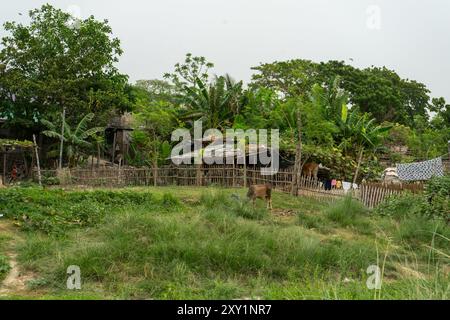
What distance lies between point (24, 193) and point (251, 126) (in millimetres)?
10856

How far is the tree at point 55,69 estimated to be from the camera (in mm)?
19109

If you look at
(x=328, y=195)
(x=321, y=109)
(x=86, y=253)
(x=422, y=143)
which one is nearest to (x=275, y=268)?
(x=86, y=253)

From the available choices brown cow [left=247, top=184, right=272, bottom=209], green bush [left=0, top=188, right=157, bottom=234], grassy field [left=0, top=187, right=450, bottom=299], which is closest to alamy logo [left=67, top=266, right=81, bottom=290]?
grassy field [left=0, top=187, right=450, bottom=299]

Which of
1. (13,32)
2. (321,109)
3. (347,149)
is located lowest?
(347,149)

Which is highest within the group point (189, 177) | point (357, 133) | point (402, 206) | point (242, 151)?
point (357, 133)

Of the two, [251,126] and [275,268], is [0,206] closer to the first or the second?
[275,268]

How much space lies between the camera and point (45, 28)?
2042 centimetres

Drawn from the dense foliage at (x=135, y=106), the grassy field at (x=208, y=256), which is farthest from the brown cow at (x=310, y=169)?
the grassy field at (x=208, y=256)

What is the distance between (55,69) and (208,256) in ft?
53.3

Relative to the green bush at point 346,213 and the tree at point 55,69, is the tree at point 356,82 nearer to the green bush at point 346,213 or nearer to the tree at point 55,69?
the tree at point 55,69

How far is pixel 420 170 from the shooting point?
14094 millimetres

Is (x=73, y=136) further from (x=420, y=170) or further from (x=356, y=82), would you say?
(x=356, y=82)

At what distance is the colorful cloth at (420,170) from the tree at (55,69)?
42.0ft

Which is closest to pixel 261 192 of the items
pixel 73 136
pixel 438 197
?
pixel 438 197
